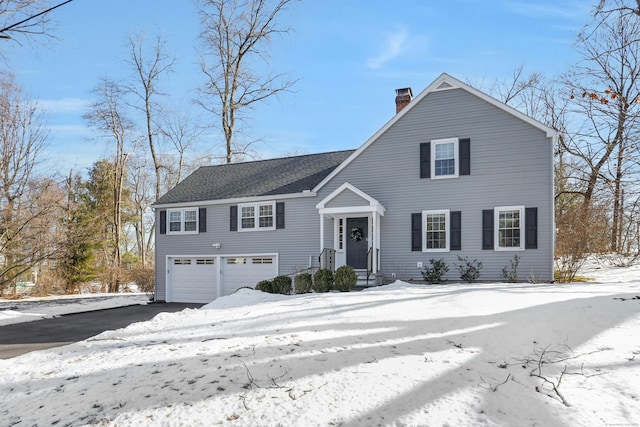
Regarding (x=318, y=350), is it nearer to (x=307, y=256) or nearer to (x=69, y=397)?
(x=69, y=397)

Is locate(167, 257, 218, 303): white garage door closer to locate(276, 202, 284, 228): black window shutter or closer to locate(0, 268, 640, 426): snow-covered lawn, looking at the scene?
locate(276, 202, 284, 228): black window shutter

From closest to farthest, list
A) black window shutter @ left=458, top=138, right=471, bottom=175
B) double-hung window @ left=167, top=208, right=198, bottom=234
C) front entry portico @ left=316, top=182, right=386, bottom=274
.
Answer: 1. black window shutter @ left=458, top=138, right=471, bottom=175
2. front entry portico @ left=316, top=182, right=386, bottom=274
3. double-hung window @ left=167, top=208, right=198, bottom=234

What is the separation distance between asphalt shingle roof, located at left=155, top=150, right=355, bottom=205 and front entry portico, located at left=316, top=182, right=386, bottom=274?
183 cm

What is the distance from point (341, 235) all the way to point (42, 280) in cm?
1866

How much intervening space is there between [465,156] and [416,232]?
2975 mm

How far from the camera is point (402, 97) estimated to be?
16.8m

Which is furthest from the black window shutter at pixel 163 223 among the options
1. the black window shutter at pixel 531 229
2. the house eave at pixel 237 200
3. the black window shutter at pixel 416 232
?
the black window shutter at pixel 531 229

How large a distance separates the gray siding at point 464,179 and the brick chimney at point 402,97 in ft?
8.42

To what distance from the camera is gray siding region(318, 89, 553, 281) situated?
12783 millimetres

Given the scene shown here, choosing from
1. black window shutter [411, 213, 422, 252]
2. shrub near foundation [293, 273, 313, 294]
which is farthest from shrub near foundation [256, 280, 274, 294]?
black window shutter [411, 213, 422, 252]

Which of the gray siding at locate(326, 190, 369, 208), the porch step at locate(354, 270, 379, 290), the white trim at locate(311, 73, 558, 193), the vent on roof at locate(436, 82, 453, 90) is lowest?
the porch step at locate(354, 270, 379, 290)

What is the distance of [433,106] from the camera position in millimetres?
14117

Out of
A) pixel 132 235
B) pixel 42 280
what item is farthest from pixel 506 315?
pixel 132 235

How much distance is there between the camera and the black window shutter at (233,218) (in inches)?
679
